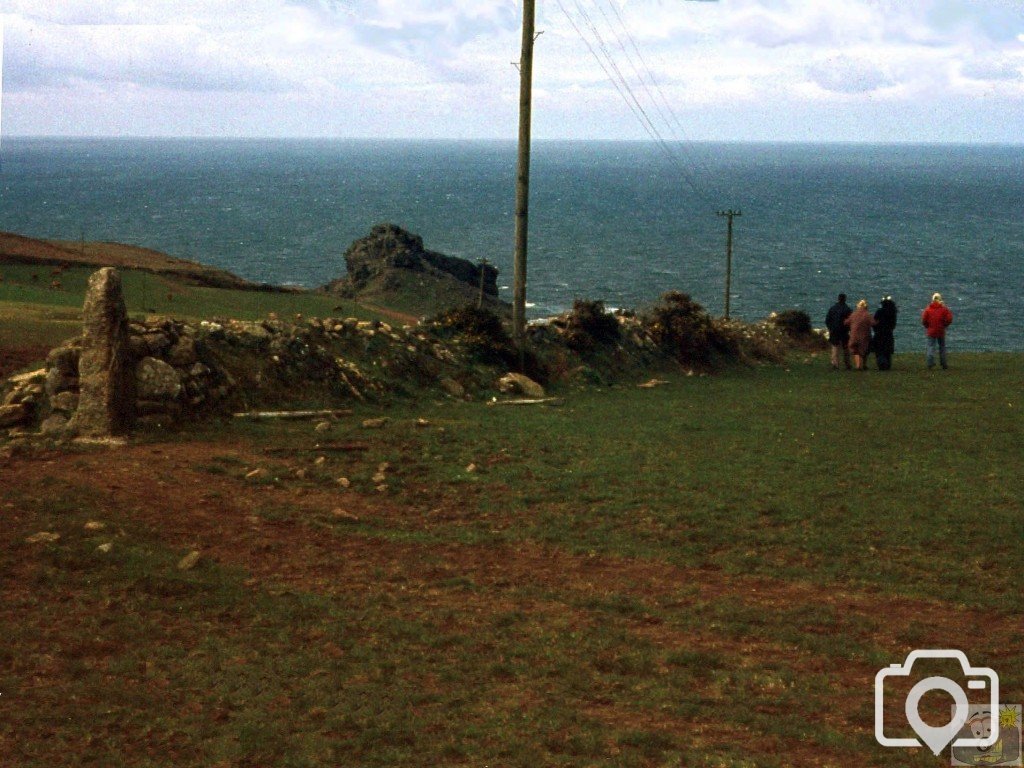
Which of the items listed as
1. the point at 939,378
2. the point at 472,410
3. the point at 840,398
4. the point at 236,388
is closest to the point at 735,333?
the point at 939,378

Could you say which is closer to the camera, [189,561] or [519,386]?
[189,561]

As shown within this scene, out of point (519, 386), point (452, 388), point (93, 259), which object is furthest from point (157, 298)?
point (93, 259)

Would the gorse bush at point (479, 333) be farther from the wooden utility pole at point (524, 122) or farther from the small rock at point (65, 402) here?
the small rock at point (65, 402)

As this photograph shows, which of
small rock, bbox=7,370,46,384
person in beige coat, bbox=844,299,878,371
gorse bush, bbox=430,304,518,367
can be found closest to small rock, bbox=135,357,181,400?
small rock, bbox=7,370,46,384

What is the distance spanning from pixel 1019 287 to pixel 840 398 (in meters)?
76.3

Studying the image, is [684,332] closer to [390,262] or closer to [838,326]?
[838,326]

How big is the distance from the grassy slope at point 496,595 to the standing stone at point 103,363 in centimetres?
88

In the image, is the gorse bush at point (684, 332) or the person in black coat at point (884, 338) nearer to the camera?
the person in black coat at point (884, 338)

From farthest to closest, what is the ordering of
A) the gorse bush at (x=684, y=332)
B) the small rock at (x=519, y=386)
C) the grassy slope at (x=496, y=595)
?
the gorse bush at (x=684, y=332) → the small rock at (x=519, y=386) → the grassy slope at (x=496, y=595)

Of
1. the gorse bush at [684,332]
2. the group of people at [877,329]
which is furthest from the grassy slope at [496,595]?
the gorse bush at [684,332]

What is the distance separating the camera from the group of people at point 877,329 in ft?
94.7

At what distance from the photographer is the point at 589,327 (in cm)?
2833

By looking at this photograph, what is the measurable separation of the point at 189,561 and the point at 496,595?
2.95 m

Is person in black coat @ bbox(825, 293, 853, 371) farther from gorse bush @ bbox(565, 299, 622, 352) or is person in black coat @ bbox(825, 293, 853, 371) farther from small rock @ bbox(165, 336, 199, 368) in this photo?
small rock @ bbox(165, 336, 199, 368)
